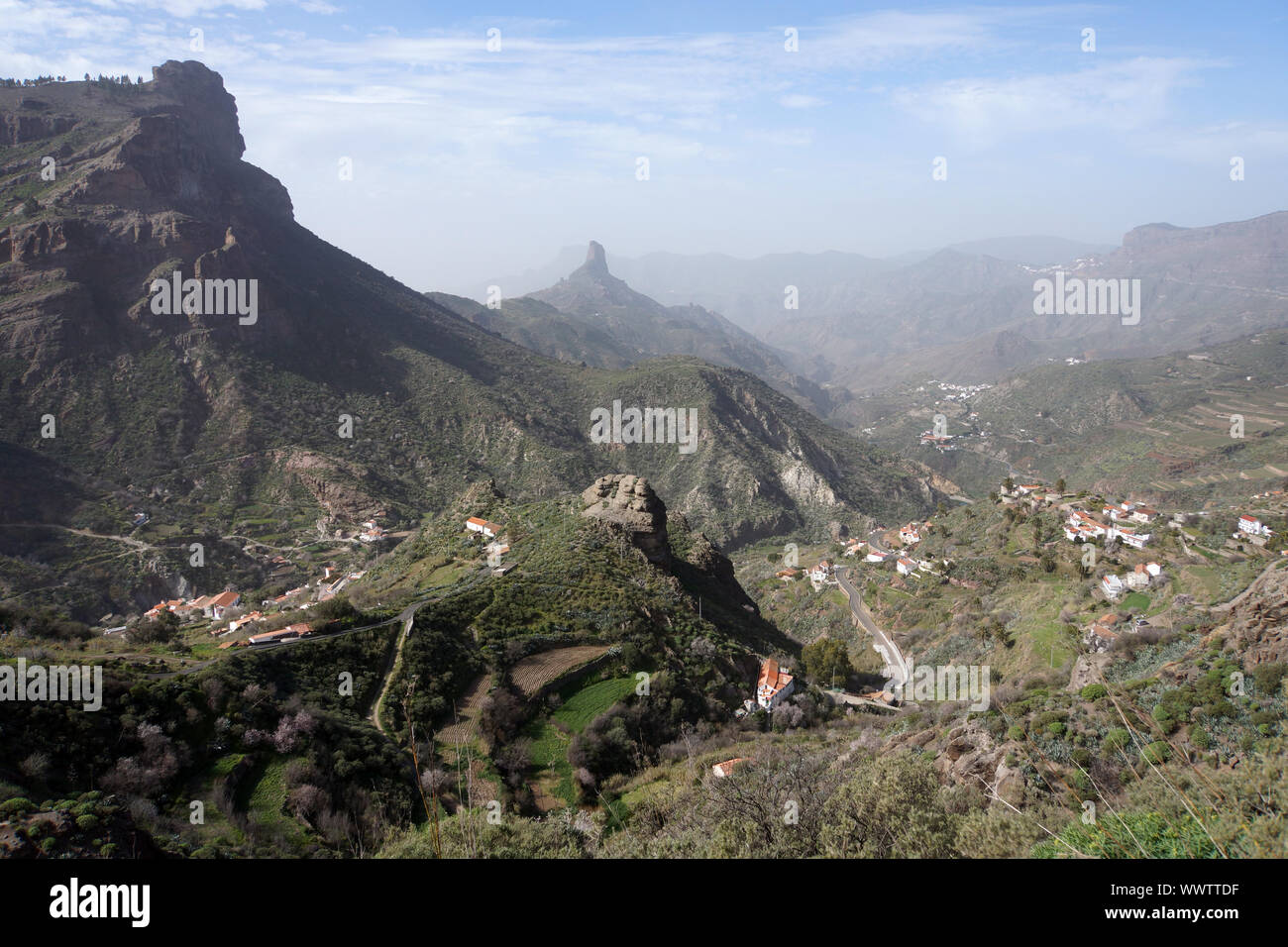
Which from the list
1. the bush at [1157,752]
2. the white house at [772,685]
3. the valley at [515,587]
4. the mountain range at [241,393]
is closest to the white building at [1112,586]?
the valley at [515,587]

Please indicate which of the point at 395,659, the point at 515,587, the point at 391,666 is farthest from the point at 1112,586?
the point at 391,666

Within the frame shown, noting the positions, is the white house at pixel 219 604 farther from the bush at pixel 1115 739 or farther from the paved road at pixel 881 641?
the bush at pixel 1115 739

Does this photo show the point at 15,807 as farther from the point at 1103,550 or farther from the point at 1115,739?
the point at 1103,550

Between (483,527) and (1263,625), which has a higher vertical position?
(1263,625)

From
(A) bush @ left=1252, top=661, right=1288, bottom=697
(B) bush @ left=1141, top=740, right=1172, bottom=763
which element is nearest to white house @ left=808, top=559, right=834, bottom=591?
(A) bush @ left=1252, top=661, right=1288, bottom=697

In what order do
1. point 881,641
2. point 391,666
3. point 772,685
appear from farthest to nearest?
point 881,641 → point 772,685 → point 391,666

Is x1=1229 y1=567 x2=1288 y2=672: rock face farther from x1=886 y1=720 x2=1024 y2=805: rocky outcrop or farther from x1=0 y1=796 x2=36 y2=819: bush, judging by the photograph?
x1=0 y1=796 x2=36 y2=819: bush
